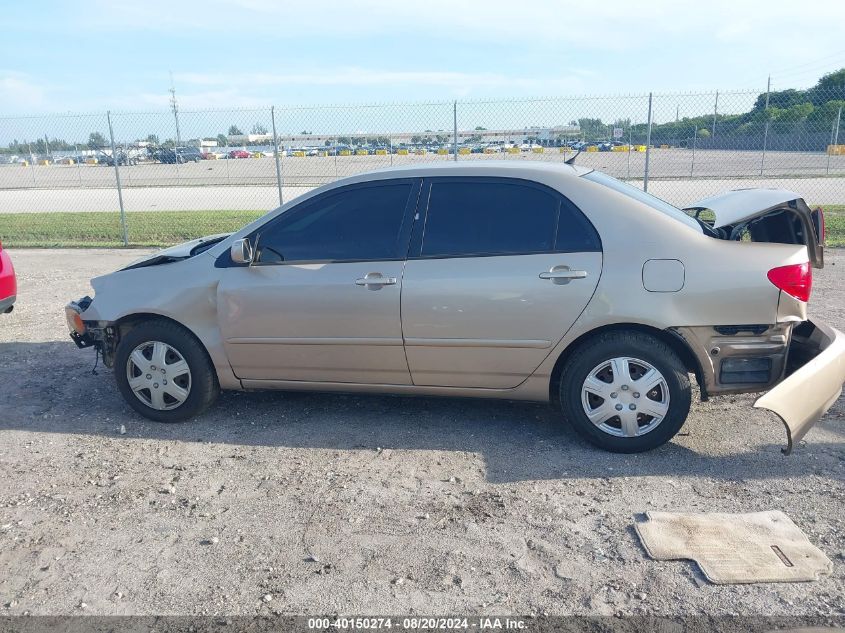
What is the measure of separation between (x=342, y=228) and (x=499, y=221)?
3.33 feet

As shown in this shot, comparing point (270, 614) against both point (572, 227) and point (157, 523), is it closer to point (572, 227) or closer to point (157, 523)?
point (157, 523)

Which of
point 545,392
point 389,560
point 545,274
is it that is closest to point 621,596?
point 389,560

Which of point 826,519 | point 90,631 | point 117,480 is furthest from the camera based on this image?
point 117,480

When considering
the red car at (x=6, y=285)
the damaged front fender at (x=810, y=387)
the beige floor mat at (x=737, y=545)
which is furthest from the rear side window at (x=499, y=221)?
the red car at (x=6, y=285)

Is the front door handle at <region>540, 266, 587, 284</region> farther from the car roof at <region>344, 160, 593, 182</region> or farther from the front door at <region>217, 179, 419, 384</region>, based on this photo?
the front door at <region>217, 179, 419, 384</region>

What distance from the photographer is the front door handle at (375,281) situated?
14.6 feet

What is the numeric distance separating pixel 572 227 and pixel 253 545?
251 cm

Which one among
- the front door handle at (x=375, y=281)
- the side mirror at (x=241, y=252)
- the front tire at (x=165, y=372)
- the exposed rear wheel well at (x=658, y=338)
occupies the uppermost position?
the side mirror at (x=241, y=252)

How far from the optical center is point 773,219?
4766mm

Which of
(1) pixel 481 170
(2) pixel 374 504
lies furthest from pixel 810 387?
(2) pixel 374 504

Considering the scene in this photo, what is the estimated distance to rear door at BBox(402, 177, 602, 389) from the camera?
167 inches

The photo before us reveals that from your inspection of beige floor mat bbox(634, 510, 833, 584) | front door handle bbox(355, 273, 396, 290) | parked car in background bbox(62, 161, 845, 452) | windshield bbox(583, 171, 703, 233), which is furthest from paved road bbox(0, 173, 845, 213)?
beige floor mat bbox(634, 510, 833, 584)

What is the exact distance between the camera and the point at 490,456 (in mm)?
4379

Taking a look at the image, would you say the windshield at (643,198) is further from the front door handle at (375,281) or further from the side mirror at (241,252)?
the side mirror at (241,252)
